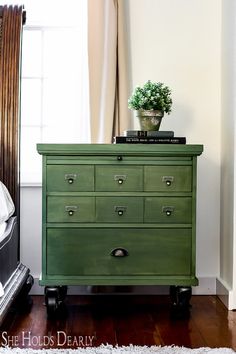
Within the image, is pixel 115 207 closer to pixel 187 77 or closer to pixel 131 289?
pixel 131 289

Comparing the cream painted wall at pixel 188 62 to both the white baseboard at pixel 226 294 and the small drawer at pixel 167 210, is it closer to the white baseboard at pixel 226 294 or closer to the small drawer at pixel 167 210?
the white baseboard at pixel 226 294

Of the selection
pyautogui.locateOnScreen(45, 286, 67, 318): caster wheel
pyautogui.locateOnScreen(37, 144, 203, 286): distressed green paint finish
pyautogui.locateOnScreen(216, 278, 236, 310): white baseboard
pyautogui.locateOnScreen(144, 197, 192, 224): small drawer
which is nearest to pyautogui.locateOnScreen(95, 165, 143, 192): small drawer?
pyautogui.locateOnScreen(37, 144, 203, 286): distressed green paint finish

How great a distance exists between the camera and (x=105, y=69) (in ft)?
10.4

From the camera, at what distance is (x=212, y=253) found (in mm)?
3303

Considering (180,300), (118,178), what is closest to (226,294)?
(180,300)

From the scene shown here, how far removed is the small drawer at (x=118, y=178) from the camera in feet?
8.82

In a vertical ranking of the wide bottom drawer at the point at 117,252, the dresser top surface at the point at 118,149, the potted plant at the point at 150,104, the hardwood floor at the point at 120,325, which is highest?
the potted plant at the point at 150,104

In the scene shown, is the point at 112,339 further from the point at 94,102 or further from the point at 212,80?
the point at 212,80

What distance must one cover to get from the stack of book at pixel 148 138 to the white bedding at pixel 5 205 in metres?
0.66

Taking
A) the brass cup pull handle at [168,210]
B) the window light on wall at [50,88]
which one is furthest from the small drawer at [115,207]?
the window light on wall at [50,88]

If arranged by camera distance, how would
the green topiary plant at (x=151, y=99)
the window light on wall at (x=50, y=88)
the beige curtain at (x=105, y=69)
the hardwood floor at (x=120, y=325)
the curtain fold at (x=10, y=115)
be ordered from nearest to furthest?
1. the hardwood floor at (x=120, y=325)
2. the green topiary plant at (x=151, y=99)
3. the curtain fold at (x=10, y=115)
4. the beige curtain at (x=105, y=69)
5. the window light on wall at (x=50, y=88)

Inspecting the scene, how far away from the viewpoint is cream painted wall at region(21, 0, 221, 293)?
10.7ft

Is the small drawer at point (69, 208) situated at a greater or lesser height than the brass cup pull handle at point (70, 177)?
lesser

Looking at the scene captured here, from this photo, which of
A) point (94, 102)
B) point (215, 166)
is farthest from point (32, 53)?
point (215, 166)
